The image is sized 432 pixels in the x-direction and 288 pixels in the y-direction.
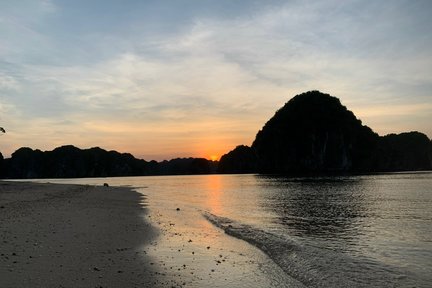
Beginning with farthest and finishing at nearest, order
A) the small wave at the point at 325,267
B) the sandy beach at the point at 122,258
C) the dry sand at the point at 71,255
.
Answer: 1. the small wave at the point at 325,267
2. the sandy beach at the point at 122,258
3. the dry sand at the point at 71,255

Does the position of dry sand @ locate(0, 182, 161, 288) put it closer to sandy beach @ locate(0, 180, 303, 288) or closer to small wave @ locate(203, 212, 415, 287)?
sandy beach @ locate(0, 180, 303, 288)

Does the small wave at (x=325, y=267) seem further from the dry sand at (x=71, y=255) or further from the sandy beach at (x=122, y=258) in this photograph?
the dry sand at (x=71, y=255)

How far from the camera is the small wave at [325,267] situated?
12.7 metres

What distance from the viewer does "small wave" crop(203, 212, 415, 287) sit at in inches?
501

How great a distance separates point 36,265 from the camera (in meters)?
11.4

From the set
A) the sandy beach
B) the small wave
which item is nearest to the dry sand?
the sandy beach

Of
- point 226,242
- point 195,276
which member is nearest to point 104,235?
point 226,242

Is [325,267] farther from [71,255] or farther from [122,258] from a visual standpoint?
[71,255]

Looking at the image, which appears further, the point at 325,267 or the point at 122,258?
the point at 325,267

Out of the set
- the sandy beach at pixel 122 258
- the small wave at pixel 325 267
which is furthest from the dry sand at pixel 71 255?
the small wave at pixel 325 267

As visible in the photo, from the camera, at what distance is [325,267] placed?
1473cm

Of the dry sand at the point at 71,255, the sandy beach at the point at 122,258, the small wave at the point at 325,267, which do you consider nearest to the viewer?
the dry sand at the point at 71,255

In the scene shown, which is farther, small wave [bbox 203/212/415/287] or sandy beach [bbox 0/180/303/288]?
small wave [bbox 203/212/415/287]

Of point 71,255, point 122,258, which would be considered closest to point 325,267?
point 122,258
